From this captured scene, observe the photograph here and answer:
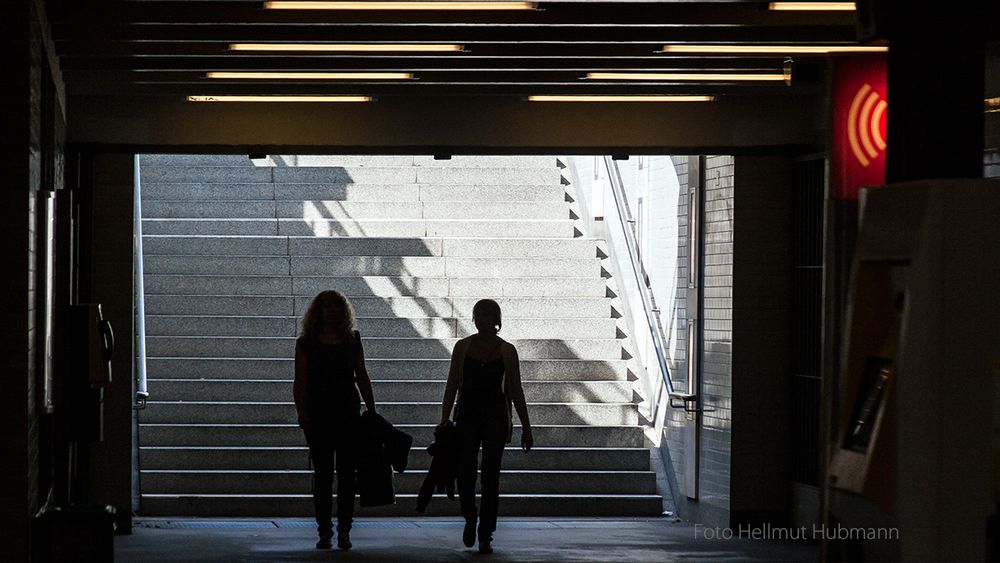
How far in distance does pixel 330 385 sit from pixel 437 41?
7.84ft

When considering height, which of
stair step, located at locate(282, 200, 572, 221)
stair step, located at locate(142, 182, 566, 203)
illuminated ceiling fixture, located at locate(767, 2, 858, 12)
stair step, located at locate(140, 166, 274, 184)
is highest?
illuminated ceiling fixture, located at locate(767, 2, 858, 12)

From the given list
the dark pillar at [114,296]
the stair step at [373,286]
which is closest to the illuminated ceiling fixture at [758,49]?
the dark pillar at [114,296]

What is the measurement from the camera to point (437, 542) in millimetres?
10531

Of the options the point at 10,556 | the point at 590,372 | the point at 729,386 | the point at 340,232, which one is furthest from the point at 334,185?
the point at 10,556

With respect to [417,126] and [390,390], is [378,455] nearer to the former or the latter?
[417,126]

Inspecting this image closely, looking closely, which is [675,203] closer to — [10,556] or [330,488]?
[330,488]

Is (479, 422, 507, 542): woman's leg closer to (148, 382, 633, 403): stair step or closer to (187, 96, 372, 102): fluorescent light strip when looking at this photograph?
(187, 96, 372, 102): fluorescent light strip

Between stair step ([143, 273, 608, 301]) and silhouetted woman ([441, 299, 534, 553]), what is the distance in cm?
510

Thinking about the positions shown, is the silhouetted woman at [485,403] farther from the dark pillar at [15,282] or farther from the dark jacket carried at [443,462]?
the dark pillar at [15,282]

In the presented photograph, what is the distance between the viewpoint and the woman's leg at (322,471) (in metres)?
9.76

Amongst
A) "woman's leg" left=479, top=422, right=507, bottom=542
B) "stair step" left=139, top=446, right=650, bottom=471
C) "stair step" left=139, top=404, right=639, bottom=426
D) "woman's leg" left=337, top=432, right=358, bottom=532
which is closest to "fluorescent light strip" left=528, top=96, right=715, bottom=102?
"woman's leg" left=479, top=422, right=507, bottom=542

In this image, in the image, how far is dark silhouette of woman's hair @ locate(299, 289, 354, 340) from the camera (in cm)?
973

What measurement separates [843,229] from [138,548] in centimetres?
623

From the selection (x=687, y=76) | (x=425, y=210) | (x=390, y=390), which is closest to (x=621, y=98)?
(x=687, y=76)
